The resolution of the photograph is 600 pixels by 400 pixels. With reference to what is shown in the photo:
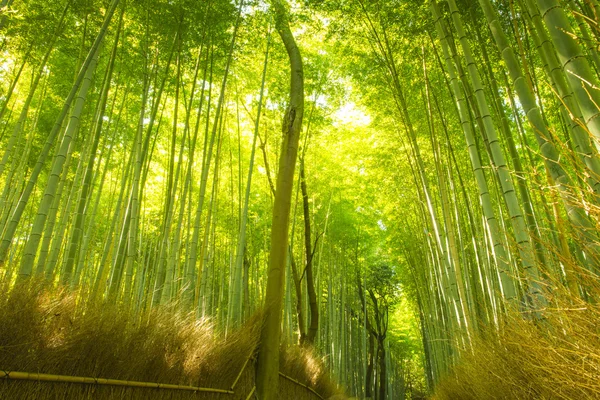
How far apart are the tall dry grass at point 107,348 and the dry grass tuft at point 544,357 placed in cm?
136

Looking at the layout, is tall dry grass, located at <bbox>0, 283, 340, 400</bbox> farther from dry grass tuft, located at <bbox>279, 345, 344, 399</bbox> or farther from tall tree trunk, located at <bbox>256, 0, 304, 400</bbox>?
dry grass tuft, located at <bbox>279, 345, 344, 399</bbox>

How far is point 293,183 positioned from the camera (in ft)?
16.1

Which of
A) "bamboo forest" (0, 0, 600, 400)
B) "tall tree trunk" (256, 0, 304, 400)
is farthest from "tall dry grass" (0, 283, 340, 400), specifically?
"tall tree trunk" (256, 0, 304, 400)

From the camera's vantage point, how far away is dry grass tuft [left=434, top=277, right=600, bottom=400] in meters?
1.19

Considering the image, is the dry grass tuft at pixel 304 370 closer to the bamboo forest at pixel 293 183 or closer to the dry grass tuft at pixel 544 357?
the bamboo forest at pixel 293 183

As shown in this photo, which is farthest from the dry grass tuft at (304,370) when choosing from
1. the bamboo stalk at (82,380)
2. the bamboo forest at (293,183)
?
the bamboo stalk at (82,380)

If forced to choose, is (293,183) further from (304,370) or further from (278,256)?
(278,256)

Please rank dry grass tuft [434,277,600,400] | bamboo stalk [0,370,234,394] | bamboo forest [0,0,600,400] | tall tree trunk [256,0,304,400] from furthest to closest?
tall tree trunk [256,0,304,400] → bamboo forest [0,0,600,400] → dry grass tuft [434,277,600,400] → bamboo stalk [0,370,234,394]

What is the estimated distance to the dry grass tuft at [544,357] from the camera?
119 cm

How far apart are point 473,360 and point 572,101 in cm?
162

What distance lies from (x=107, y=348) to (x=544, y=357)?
166 centimetres

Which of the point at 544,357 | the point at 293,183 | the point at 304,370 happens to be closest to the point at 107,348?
the point at 544,357

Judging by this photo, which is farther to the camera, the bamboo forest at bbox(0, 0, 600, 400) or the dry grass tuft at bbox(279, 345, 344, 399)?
the dry grass tuft at bbox(279, 345, 344, 399)

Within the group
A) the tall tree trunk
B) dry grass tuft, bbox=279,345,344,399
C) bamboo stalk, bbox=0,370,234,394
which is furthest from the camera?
dry grass tuft, bbox=279,345,344,399
